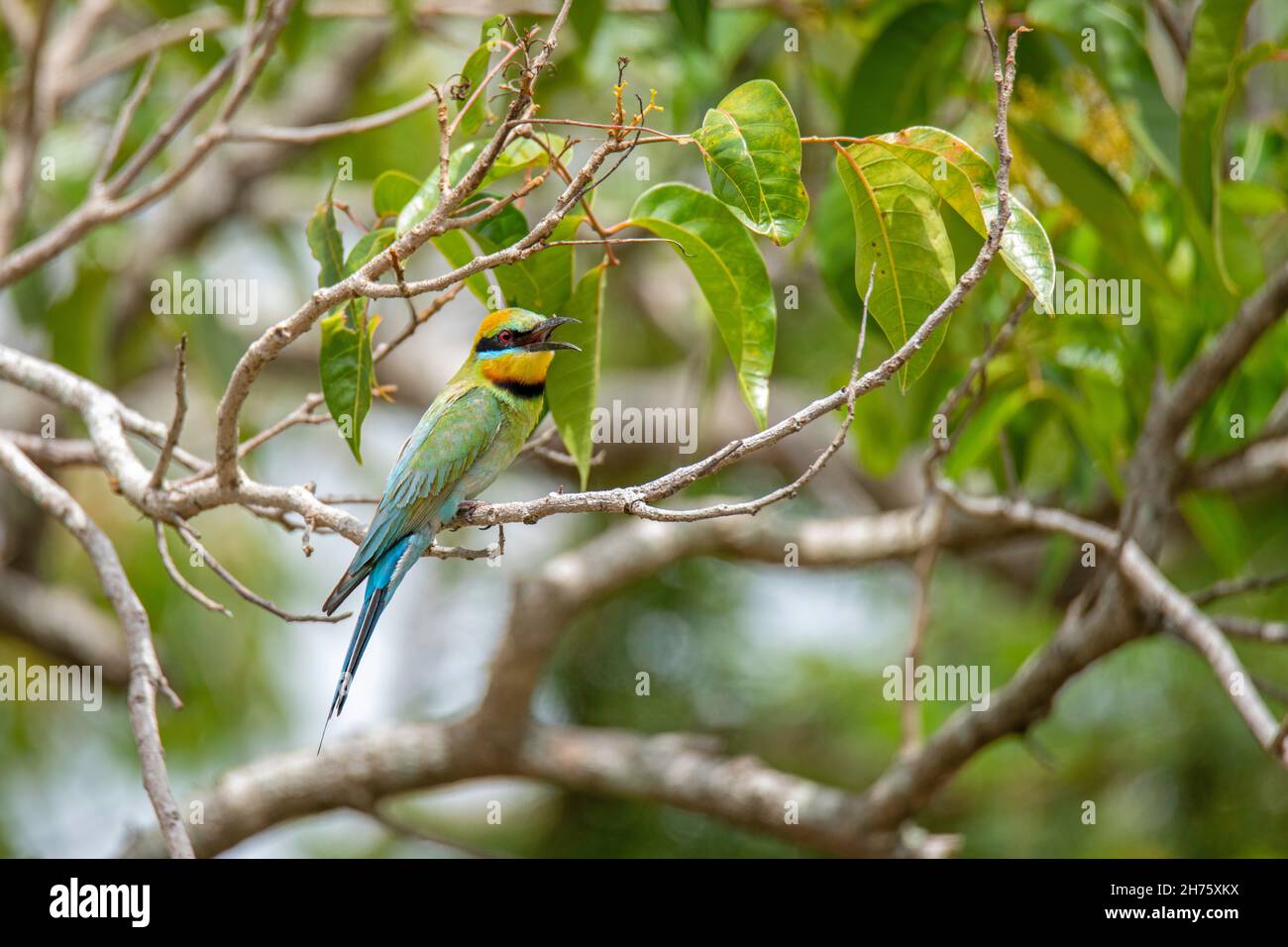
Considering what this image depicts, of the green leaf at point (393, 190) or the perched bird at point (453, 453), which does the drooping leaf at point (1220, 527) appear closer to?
the perched bird at point (453, 453)

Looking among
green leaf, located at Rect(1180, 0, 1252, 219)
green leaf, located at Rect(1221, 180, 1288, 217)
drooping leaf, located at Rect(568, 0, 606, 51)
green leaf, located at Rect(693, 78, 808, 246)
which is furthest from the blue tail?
green leaf, located at Rect(1221, 180, 1288, 217)

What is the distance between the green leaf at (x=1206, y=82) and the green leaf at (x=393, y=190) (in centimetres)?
168

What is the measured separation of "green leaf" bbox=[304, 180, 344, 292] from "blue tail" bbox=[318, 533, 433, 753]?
56cm

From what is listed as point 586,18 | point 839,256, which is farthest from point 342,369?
point 586,18

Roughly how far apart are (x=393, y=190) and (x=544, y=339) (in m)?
0.44

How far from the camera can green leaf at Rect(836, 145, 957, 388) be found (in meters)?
2.11

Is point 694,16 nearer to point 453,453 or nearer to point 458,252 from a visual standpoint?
point 458,252

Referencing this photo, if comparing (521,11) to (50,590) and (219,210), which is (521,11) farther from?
(50,590)

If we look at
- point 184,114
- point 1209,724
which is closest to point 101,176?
point 184,114

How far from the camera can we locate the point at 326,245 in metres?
2.39

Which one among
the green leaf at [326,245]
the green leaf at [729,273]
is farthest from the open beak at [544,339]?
the green leaf at [326,245]

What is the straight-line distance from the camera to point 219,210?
5809 mm

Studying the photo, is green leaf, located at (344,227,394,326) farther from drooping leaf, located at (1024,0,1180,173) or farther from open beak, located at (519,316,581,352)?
drooping leaf, located at (1024,0,1180,173)
